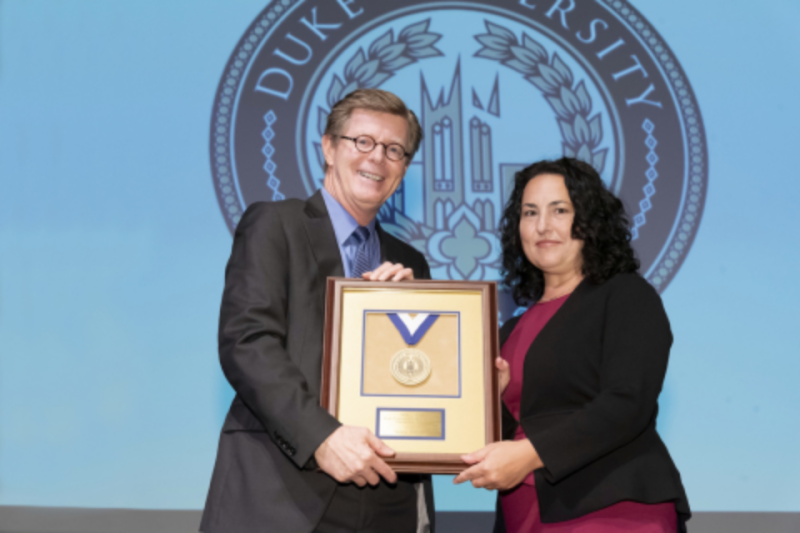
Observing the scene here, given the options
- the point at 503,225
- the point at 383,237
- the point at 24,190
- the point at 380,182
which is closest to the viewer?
the point at 380,182

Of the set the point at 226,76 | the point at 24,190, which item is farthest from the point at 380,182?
the point at 24,190

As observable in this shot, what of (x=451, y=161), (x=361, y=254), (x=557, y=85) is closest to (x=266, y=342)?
(x=361, y=254)

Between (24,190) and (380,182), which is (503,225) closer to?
(380,182)

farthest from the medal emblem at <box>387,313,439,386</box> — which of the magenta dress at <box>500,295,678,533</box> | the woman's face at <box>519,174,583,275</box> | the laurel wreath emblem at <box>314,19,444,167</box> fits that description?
the laurel wreath emblem at <box>314,19,444,167</box>

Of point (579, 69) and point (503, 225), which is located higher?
point (579, 69)

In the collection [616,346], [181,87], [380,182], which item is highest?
[181,87]

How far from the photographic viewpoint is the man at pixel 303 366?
1381mm

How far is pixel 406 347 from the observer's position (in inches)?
60.9

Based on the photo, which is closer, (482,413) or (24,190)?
(482,413)

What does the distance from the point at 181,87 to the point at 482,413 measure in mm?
1913

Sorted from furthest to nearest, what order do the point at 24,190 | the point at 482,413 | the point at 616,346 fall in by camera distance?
the point at 24,190 < the point at 616,346 < the point at 482,413

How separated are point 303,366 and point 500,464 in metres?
0.49

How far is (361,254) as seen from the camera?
1.77 m

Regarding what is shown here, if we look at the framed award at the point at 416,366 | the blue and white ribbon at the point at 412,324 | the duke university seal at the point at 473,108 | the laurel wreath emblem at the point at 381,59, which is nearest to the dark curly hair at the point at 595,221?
the framed award at the point at 416,366
